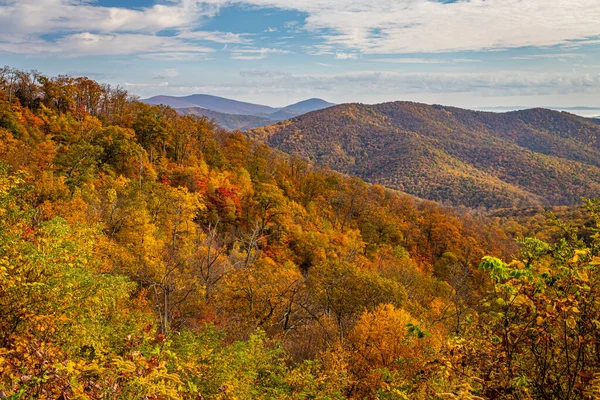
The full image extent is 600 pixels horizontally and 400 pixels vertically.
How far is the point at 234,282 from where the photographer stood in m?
26.2

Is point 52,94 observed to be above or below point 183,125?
above

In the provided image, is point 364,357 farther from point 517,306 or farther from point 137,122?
point 137,122

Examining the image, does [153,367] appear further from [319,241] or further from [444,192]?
[444,192]

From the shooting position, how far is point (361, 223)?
75.9m

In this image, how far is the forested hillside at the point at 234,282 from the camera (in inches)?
197

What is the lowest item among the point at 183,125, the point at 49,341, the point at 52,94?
the point at 49,341

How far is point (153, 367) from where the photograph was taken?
519cm

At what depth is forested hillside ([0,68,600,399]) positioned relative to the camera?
197 inches

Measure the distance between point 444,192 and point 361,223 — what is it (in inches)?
5363

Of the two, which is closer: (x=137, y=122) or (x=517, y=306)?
(x=517, y=306)

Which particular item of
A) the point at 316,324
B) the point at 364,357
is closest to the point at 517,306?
the point at 364,357

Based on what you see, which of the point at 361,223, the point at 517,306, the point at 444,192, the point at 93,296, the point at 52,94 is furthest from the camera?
the point at 444,192

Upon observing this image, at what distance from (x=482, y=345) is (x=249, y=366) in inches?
373

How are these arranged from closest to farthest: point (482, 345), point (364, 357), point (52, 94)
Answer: point (482, 345), point (364, 357), point (52, 94)
